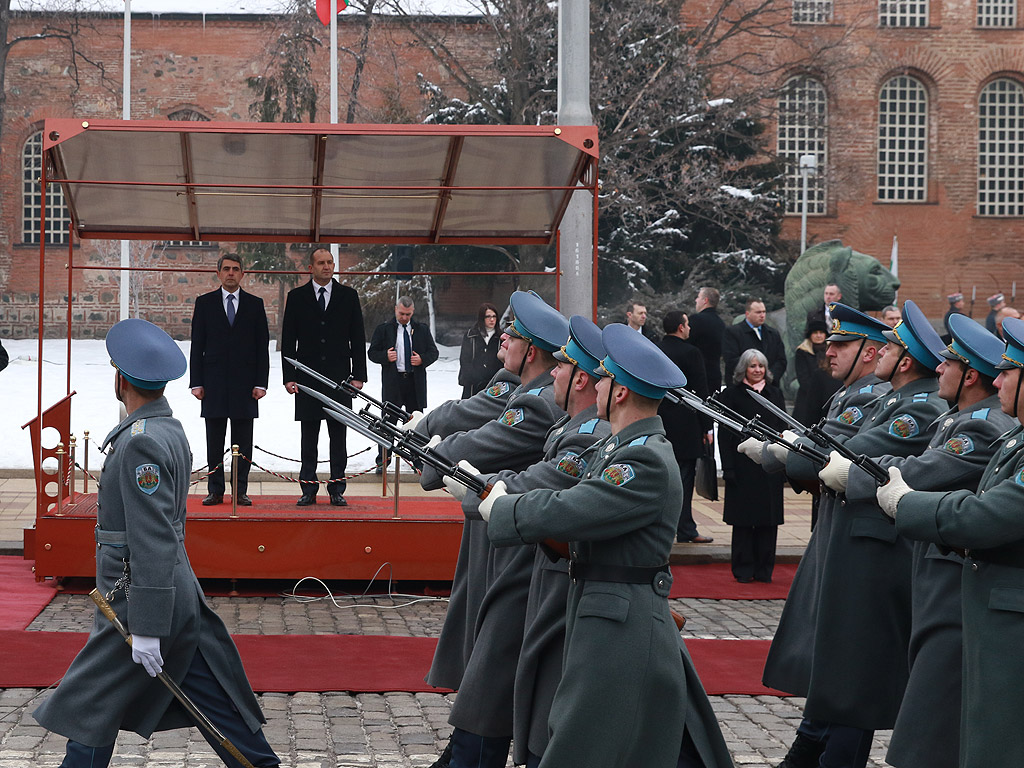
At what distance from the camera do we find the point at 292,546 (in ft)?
29.6

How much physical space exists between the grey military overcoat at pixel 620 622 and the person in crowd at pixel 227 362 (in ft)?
19.5

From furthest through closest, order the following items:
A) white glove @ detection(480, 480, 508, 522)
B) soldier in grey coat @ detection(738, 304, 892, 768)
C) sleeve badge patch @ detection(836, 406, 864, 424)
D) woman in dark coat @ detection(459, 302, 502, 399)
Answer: woman in dark coat @ detection(459, 302, 502, 399), sleeve badge patch @ detection(836, 406, 864, 424), soldier in grey coat @ detection(738, 304, 892, 768), white glove @ detection(480, 480, 508, 522)

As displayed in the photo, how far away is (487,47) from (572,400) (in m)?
27.4

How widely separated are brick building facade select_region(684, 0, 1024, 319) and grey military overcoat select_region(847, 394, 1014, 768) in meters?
31.2

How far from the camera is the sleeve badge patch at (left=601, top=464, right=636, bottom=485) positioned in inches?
154

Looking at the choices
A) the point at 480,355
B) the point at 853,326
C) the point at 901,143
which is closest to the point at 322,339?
the point at 480,355

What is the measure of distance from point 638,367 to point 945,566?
1561mm

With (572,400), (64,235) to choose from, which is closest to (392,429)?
(572,400)

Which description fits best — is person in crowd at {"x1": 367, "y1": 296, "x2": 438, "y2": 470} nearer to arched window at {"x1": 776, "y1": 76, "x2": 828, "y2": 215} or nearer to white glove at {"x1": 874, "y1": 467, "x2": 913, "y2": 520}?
white glove at {"x1": 874, "y1": 467, "x2": 913, "y2": 520}

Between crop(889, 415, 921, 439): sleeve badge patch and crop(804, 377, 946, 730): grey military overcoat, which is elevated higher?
crop(889, 415, 921, 439): sleeve badge patch

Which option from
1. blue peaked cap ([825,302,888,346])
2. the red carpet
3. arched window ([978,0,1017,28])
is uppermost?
arched window ([978,0,1017,28])

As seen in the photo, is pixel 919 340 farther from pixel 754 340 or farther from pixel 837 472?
pixel 754 340

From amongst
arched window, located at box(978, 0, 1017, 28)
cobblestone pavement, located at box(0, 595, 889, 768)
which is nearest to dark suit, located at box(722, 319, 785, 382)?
cobblestone pavement, located at box(0, 595, 889, 768)

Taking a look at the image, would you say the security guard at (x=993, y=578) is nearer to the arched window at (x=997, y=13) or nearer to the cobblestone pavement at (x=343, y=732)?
the cobblestone pavement at (x=343, y=732)
